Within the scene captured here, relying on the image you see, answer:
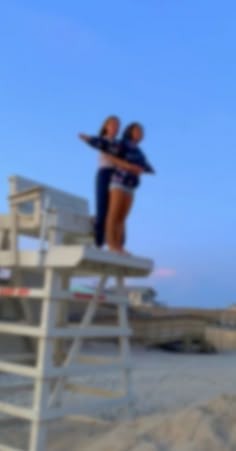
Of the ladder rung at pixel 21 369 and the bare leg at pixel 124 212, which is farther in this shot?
the bare leg at pixel 124 212

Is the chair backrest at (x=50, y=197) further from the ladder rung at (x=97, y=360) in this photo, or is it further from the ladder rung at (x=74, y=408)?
the ladder rung at (x=74, y=408)

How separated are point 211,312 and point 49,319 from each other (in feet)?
69.1

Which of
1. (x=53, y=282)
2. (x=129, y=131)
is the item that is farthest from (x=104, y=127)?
(x=53, y=282)

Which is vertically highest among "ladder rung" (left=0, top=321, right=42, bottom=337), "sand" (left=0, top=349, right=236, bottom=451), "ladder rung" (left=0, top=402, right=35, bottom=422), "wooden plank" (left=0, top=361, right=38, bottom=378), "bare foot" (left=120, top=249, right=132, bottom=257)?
"bare foot" (left=120, top=249, right=132, bottom=257)

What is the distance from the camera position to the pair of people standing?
5.98 meters

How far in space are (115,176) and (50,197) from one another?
25.9 inches

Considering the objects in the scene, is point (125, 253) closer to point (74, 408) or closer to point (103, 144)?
point (103, 144)

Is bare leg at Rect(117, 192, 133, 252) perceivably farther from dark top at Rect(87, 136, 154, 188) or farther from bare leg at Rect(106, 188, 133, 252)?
dark top at Rect(87, 136, 154, 188)

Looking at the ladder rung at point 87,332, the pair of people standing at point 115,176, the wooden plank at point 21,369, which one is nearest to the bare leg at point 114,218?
the pair of people standing at point 115,176

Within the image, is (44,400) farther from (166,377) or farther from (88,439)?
(166,377)

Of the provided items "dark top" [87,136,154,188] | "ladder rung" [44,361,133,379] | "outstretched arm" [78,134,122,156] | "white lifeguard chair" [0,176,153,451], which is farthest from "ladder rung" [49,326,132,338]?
"outstretched arm" [78,134,122,156]

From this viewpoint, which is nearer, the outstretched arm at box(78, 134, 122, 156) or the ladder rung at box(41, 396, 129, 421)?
the ladder rung at box(41, 396, 129, 421)

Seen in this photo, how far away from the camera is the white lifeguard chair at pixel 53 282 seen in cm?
535

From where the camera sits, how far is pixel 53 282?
18.1 feet
